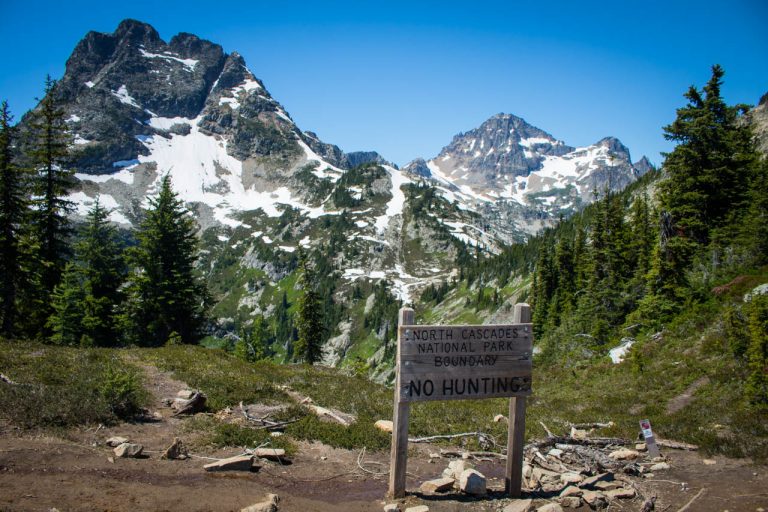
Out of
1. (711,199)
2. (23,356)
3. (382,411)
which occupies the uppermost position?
(711,199)

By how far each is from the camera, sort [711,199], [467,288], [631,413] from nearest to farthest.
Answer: [631,413]
[711,199]
[467,288]

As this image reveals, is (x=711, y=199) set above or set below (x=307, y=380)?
above

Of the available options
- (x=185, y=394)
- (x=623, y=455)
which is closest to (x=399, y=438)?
(x=623, y=455)

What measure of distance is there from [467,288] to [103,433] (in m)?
169

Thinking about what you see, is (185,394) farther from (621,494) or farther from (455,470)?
(621,494)

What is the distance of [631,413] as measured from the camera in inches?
674

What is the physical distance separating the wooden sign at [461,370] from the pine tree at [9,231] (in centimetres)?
3084

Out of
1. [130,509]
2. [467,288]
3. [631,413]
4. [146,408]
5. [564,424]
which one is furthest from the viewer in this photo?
[467,288]

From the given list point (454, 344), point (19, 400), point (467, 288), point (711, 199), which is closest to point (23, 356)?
point (19, 400)

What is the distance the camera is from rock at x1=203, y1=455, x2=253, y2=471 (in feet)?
31.1

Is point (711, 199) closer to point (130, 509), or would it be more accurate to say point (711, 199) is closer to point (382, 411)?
point (382, 411)

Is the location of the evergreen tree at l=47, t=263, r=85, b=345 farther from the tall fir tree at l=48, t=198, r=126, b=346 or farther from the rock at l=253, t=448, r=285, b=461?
the rock at l=253, t=448, r=285, b=461

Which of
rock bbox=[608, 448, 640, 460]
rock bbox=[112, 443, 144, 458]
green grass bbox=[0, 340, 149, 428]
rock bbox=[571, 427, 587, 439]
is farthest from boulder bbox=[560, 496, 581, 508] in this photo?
green grass bbox=[0, 340, 149, 428]

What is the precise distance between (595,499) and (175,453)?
373 inches
